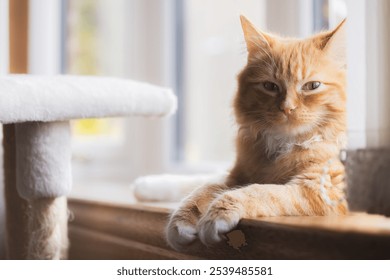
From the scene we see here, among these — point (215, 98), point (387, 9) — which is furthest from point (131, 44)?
point (387, 9)

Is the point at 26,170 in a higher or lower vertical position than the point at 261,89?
lower

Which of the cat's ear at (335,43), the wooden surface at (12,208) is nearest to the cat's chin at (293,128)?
the cat's ear at (335,43)

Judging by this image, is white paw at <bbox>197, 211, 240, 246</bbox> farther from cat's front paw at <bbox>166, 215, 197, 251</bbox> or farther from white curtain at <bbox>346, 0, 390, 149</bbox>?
white curtain at <bbox>346, 0, 390, 149</bbox>

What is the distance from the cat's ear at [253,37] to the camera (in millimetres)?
877

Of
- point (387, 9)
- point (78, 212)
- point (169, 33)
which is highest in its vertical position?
point (169, 33)

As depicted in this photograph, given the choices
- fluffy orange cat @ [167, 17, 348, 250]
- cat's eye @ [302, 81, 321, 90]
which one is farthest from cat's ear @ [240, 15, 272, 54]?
cat's eye @ [302, 81, 321, 90]

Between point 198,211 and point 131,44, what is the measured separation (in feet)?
3.90

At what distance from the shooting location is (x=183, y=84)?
1834mm

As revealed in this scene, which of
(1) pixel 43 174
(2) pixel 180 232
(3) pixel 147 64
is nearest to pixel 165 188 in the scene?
(1) pixel 43 174

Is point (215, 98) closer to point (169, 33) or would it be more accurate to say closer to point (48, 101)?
point (169, 33)

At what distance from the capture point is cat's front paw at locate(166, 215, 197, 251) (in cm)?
81

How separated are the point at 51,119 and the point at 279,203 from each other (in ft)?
1.66

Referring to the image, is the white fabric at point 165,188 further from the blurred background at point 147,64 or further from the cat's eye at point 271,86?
the cat's eye at point 271,86

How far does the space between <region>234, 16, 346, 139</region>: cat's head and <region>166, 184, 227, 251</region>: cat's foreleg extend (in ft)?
0.50
